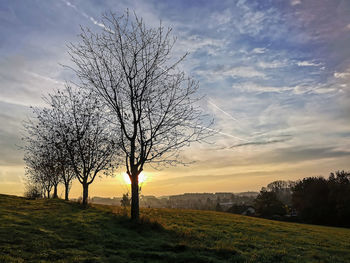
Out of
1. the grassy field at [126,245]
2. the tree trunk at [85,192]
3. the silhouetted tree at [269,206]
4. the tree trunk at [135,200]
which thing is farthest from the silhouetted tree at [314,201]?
the tree trunk at [135,200]

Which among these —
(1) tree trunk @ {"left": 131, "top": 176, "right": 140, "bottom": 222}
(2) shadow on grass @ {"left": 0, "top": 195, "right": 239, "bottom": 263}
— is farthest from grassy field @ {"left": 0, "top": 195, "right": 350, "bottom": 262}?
(1) tree trunk @ {"left": 131, "top": 176, "right": 140, "bottom": 222}

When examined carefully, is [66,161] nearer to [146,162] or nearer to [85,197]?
[85,197]

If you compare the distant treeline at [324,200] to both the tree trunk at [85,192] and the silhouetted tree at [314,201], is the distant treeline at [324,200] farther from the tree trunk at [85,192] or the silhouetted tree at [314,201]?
the tree trunk at [85,192]

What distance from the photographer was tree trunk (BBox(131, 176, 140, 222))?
19727mm

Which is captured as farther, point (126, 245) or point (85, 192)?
point (85, 192)

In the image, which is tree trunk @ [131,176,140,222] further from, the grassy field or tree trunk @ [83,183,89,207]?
tree trunk @ [83,183,89,207]

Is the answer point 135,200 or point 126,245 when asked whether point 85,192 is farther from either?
point 126,245

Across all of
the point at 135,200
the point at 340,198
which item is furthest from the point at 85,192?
the point at 340,198

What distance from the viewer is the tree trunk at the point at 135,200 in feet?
64.7

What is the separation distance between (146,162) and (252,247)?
409 inches

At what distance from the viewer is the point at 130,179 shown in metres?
20.8

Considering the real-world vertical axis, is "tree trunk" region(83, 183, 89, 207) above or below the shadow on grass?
above

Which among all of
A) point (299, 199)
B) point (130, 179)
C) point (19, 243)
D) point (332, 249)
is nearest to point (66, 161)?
point (130, 179)

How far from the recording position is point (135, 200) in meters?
20.0
